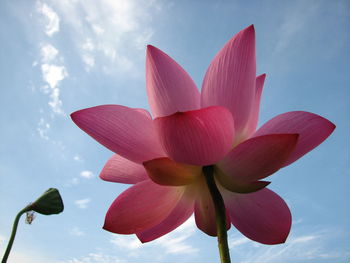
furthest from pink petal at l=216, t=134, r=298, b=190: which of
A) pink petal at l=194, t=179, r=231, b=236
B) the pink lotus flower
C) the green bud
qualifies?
the green bud

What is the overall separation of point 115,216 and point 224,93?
0.33 metres

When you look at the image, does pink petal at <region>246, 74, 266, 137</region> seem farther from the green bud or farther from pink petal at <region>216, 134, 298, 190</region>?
the green bud

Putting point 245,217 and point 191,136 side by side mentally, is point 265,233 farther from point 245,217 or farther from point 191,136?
point 191,136

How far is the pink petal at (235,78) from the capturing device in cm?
58

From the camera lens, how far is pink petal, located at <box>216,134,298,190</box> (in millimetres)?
517

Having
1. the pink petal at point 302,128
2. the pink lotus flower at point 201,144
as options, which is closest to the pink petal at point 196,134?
the pink lotus flower at point 201,144

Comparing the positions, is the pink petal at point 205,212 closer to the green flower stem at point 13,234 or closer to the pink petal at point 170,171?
the pink petal at point 170,171

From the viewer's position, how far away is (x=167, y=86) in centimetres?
61

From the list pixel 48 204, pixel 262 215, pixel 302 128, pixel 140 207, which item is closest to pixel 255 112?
pixel 302 128

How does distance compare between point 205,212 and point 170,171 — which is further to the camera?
point 205,212

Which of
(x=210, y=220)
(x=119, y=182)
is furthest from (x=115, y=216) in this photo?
(x=210, y=220)

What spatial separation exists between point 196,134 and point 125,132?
0.48 ft

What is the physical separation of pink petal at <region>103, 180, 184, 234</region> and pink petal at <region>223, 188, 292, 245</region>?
0.44 ft

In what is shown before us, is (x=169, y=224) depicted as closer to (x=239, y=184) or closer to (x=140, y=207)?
(x=140, y=207)
